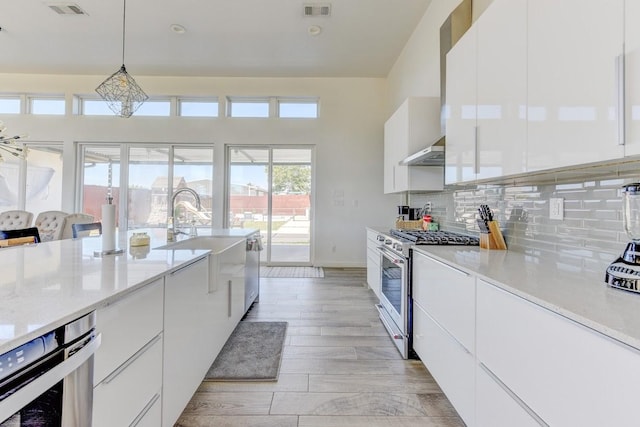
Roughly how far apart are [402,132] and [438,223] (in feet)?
3.56

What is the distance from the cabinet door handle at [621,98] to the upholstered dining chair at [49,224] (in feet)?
17.1

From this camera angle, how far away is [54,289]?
96 centimetres

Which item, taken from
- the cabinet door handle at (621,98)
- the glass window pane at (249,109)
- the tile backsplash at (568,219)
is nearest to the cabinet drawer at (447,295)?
the tile backsplash at (568,219)

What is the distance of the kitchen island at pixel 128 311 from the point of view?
0.84 metres

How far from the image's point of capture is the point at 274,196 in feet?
18.7

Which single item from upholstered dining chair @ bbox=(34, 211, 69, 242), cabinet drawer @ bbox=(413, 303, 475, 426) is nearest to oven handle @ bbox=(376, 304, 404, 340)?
cabinet drawer @ bbox=(413, 303, 475, 426)

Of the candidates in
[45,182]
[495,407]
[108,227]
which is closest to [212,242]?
[108,227]

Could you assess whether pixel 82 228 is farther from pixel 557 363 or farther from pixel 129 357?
pixel 557 363

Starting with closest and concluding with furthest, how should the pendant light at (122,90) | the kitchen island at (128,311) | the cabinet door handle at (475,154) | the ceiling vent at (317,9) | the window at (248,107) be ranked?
the kitchen island at (128,311), the cabinet door handle at (475,154), the pendant light at (122,90), the ceiling vent at (317,9), the window at (248,107)

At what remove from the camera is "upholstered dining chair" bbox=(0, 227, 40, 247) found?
7.70ft

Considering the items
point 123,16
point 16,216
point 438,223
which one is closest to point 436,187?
point 438,223

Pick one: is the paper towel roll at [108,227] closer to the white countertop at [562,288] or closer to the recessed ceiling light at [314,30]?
the white countertop at [562,288]

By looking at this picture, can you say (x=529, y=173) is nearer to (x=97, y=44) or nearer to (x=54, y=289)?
(x=54, y=289)

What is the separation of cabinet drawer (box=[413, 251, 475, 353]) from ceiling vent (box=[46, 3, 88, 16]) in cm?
497
